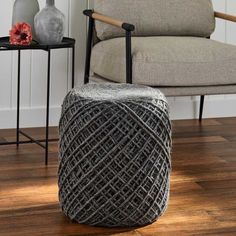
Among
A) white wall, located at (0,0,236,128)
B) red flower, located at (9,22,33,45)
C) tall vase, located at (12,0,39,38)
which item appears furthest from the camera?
white wall, located at (0,0,236,128)

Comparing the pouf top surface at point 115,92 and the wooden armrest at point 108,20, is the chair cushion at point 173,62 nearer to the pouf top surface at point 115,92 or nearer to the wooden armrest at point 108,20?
the wooden armrest at point 108,20

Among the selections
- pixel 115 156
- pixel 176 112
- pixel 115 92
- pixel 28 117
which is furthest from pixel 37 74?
pixel 115 156

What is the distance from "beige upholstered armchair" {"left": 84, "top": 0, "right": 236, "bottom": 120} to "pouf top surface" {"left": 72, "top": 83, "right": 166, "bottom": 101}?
52 cm

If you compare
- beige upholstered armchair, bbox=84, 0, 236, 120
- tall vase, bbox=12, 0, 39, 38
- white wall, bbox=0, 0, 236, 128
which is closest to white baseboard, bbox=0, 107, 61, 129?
white wall, bbox=0, 0, 236, 128

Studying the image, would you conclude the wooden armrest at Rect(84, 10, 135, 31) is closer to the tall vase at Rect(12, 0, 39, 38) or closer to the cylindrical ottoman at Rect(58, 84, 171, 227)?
the tall vase at Rect(12, 0, 39, 38)

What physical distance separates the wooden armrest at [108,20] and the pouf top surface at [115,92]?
0.56m

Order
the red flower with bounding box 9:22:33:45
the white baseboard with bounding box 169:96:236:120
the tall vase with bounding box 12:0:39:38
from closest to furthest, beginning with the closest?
1. the red flower with bounding box 9:22:33:45
2. the tall vase with bounding box 12:0:39:38
3. the white baseboard with bounding box 169:96:236:120

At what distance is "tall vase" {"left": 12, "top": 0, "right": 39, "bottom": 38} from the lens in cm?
285

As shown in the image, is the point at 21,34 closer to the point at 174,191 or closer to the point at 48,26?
the point at 48,26

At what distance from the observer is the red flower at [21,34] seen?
107 inches

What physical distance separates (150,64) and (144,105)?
28.0 inches

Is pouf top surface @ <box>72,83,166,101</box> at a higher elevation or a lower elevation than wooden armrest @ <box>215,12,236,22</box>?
lower

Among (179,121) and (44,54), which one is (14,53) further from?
(179,121)

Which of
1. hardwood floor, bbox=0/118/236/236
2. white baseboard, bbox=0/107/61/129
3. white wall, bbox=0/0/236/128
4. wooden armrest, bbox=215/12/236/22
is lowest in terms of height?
hardwood floor, bbox=0/118/236/236
